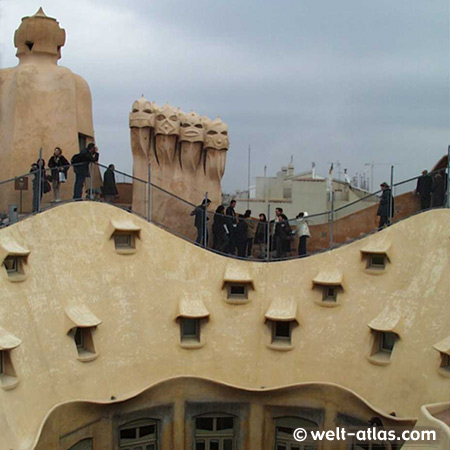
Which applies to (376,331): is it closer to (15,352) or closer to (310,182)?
(15,352)

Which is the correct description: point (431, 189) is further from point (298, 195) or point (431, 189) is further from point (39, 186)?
point (298, 195)

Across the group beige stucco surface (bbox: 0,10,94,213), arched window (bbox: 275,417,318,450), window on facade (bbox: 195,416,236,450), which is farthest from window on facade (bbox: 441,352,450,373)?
beige stucco surface (bbox: 0,10,94,213)

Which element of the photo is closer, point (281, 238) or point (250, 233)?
point (281, 238)

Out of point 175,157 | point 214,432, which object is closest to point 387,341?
point 214,432

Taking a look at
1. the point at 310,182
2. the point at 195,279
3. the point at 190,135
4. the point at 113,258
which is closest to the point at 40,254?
the point at 113,258

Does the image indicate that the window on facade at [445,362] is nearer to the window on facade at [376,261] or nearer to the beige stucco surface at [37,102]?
the window on facade at [376,261]

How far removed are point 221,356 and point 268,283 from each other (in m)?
2.89

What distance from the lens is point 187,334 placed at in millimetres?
20125

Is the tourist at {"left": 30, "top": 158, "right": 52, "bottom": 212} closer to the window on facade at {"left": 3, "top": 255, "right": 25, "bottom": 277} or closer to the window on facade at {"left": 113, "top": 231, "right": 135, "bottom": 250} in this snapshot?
the window on facade at {"left": 3, "top": 255, "right": 25, "bottom": 277}

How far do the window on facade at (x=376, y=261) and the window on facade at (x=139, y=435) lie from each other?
8.39m

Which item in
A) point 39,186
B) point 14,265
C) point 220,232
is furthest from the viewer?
point 220,232

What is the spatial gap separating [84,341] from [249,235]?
6827 mm

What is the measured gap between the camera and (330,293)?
791 inches

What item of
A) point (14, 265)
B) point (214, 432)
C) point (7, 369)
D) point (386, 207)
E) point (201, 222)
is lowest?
point (214, 432)
